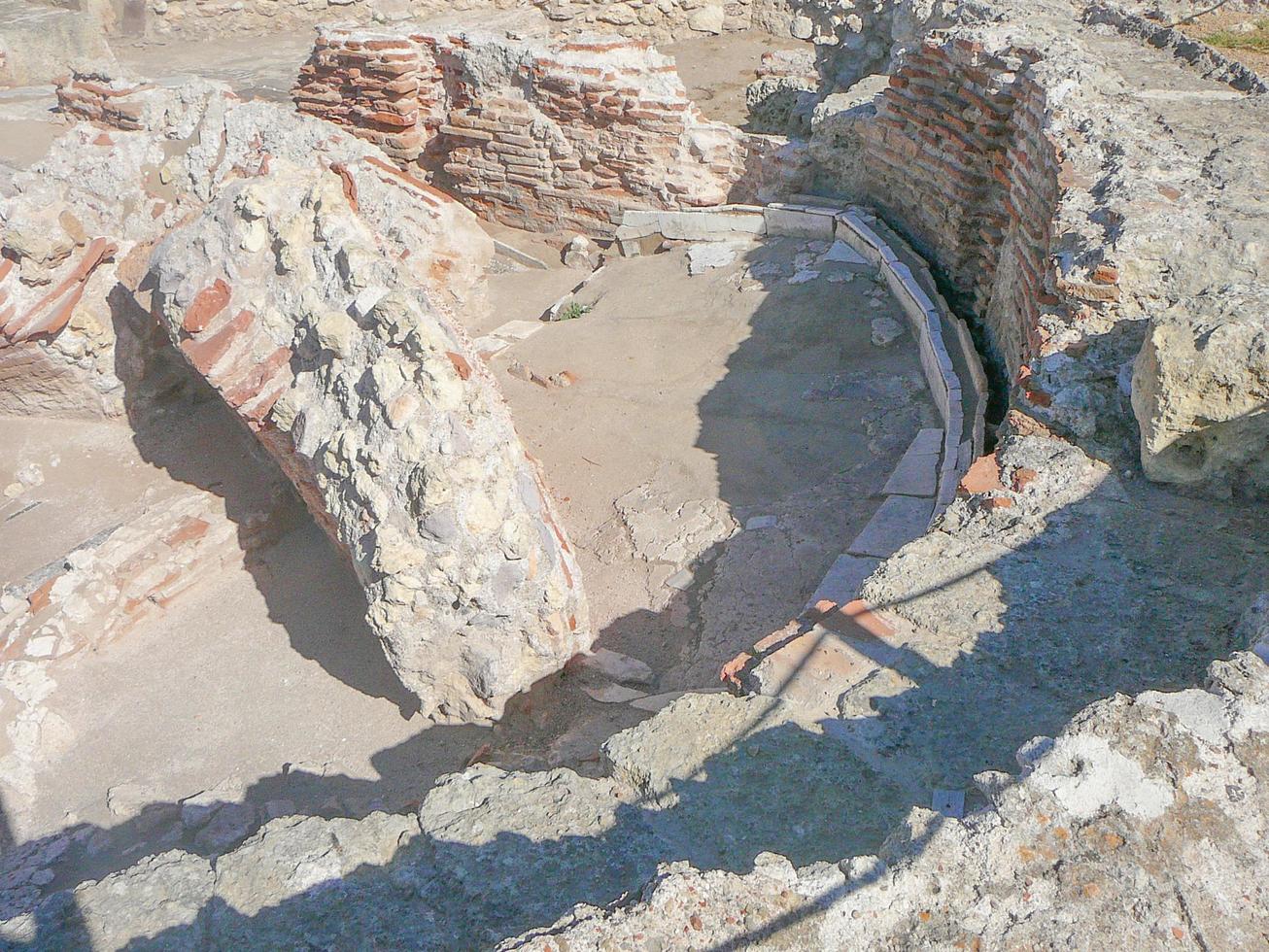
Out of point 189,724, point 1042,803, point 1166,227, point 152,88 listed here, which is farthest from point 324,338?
point 152,88

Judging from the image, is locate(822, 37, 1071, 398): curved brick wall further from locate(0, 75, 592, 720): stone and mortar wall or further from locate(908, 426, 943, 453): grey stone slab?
locate(0, 75, 592, 720): stone and mortar wall

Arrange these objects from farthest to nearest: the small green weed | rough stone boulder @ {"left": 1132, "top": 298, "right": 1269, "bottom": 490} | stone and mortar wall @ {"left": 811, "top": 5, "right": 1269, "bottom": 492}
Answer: the small green weed
stone and mortar wall @ {"left": 811, "top": 5, "right": 1269, "bottom": 492}
rough stone boulder @ {"left": 1132, "top": 298, "right": 1269, "bottom": 490}

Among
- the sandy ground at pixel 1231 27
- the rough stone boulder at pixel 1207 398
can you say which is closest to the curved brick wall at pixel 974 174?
the rough stone boulder at pixel 1207 398

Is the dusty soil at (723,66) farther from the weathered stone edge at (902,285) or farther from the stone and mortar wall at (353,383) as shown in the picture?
Answer: the stone and mortar wall at (353,383)

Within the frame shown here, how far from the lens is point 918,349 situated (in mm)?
5855

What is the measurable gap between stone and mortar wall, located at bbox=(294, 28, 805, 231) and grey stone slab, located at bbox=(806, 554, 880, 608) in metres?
4.33

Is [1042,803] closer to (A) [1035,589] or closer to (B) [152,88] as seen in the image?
(A) [1035,589]

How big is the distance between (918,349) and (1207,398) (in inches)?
110

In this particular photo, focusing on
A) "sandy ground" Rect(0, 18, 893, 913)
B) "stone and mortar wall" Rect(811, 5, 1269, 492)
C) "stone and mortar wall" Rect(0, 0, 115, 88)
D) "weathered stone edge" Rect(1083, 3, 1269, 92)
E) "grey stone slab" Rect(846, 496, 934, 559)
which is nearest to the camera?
"stone and mortar wall" Rect(811, 5, 1269, 492)

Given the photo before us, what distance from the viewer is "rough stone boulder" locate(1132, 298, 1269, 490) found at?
3.06m

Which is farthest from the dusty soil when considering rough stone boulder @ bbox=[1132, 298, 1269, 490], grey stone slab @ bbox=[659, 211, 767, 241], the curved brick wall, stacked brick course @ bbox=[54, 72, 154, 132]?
rough stone boulder @ bbox=[1132, 298, 1269, 490]

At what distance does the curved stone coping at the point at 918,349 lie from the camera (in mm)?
4391

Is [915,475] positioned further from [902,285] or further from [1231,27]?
[1231,27]

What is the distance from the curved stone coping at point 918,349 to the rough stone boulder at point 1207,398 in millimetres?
1101
